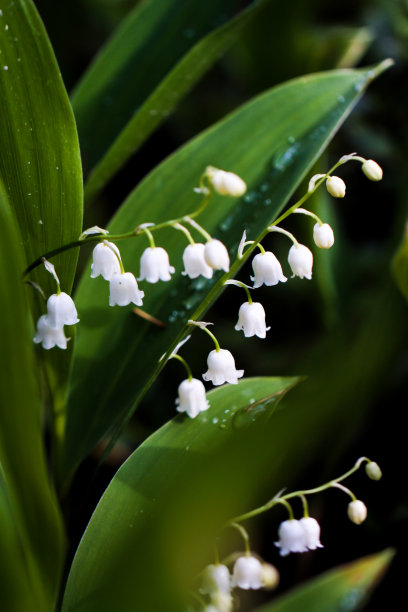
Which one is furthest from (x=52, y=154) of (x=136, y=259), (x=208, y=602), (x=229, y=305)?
(x=229, y=305)

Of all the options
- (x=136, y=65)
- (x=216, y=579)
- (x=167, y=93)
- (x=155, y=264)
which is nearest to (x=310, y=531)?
(x=216, y=579)

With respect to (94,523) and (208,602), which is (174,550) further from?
(208,602)

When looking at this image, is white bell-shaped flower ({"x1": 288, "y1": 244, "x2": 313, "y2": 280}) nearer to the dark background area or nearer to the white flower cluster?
the dark background area

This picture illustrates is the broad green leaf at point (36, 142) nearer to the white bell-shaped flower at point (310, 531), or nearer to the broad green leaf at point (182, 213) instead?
the broad green leaf at point (182, 213)

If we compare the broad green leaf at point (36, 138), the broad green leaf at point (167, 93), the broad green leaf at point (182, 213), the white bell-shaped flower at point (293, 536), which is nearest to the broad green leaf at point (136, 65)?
the broad green leaf at point (167, 93)

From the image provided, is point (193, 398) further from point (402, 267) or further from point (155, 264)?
point (402, 267)

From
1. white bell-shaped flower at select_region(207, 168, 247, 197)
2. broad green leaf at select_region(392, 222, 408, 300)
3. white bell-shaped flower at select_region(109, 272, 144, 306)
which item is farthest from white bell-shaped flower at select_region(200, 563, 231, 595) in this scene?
broad green leaf at select_region(392, 222, 408, 300)
